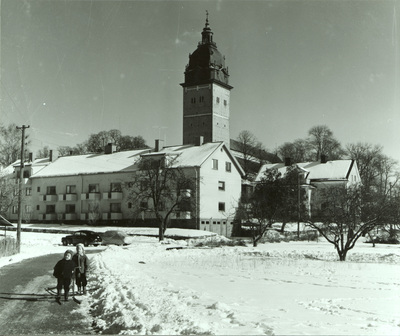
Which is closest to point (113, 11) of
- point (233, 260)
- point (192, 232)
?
point (233, 260)

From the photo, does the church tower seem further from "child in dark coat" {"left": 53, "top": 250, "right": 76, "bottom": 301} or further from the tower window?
"child in dark coat" {"left": 53, "top": 250, "right": 76, "bottom": 301}

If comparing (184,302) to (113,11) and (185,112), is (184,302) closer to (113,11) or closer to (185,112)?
(113,11)

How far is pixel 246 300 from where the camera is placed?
12711 millimetres

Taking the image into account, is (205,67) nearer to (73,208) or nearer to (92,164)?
(92,164)

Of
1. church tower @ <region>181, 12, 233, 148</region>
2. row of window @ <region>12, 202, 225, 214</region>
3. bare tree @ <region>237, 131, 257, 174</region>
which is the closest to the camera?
row of window @ <region>12, 202, 225, 214</region>

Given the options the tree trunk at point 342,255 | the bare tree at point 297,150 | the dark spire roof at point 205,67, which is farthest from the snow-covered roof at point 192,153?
the tree trunk at point 342,255

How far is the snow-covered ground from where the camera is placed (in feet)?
29.4

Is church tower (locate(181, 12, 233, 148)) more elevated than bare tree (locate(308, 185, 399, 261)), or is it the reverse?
church tower (locate(181, 12, 233, 148))

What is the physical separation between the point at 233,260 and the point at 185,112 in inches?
2794

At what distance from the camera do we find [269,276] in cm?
1880

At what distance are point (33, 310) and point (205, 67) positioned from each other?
274 ft

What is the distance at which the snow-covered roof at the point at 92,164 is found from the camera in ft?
214

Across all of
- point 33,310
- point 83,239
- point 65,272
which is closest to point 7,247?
point 83,239

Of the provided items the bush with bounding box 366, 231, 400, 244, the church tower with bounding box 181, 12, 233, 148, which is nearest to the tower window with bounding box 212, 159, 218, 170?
the bush with bounding box 366, 231, 400, 244
